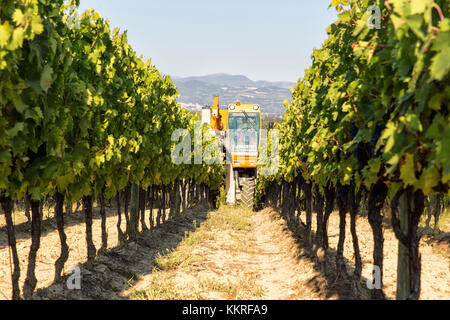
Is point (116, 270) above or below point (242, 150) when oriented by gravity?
below

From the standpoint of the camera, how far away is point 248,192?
21.6 metres

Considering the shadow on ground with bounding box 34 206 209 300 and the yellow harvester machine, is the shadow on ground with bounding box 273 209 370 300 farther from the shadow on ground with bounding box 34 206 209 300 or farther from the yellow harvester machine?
the yellow harvester machine

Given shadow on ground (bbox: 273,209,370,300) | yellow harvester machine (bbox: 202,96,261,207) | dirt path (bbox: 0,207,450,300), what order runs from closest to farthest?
shadow on ground (bbox: 273,209,370,300)
dirt path (bbox: 0,207,450,300)
yellow harvester machine (bbox: 202,96,261,207)

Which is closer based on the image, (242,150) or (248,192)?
(242,150)

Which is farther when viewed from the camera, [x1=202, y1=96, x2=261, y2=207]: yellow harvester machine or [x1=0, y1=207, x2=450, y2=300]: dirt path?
[x1=202, y1=96, x2=261, y2=207]: yellow harvester machine

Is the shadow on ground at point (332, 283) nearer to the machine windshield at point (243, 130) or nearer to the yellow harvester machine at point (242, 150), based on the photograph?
the yellow harvester machine at point (242, 150)

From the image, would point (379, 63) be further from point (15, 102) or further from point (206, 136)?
point (206, 136)

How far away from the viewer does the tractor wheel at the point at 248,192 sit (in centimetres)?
2155

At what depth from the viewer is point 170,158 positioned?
13266 mm

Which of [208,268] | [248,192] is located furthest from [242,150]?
[208,268]

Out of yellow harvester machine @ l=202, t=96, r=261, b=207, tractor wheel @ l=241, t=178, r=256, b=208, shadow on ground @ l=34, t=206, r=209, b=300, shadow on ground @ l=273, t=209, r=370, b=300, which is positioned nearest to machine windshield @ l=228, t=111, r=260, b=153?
yellow harvester machine @ l=202, t=96, r=261, b=207

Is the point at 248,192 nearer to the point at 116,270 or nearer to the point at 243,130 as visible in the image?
the point at 243,130

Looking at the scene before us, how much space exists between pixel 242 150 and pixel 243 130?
1160 mm

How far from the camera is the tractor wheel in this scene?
2155cm
